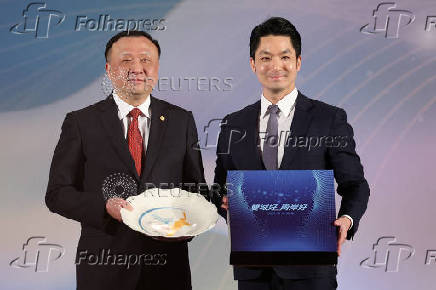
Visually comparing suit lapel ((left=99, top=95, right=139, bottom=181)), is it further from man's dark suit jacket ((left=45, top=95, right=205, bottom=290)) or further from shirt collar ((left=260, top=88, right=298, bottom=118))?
shirt collar ((left=260, top=88, right=298, bottom=118))

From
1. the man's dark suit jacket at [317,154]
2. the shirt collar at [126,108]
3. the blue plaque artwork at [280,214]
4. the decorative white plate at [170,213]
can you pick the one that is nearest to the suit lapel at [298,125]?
the man's dark suit jacket at [317,154]

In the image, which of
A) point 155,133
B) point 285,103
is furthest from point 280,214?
point 155,133

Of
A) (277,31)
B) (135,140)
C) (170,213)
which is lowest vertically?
(170,213)

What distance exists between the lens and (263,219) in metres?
2.32

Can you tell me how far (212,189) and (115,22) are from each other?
138cm

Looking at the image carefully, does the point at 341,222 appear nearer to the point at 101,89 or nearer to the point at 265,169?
the point at 265,169

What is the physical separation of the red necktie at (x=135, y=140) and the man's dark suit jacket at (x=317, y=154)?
42cm

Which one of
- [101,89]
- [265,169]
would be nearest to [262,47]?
[265,169]

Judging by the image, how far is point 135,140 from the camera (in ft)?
8.61

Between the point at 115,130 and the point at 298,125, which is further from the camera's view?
the point at 115,130

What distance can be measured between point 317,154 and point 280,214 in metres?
0.33

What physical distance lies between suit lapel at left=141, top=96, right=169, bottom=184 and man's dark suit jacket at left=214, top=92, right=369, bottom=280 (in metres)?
0.34

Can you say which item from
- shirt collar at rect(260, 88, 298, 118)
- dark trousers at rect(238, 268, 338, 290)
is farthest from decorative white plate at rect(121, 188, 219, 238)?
shirt collar at rect(260, 88, 298, 118)

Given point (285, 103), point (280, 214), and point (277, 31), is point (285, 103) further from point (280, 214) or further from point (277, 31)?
point (280, 214)
